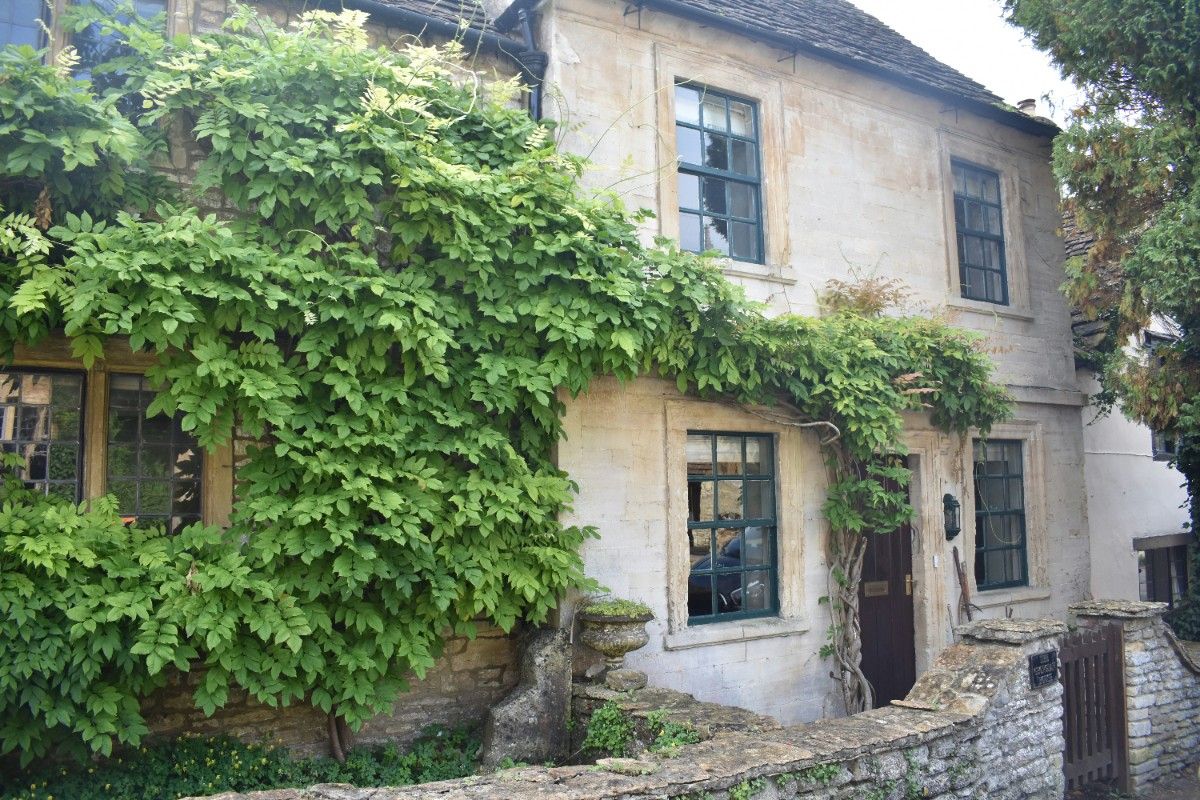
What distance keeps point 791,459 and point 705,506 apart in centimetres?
99

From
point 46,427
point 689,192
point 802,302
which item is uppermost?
point 689,192

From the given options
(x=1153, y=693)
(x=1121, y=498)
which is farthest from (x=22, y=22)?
(x=1121, y=498)

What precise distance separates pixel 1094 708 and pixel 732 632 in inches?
117

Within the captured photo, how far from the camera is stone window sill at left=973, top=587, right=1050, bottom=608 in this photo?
33.2 ft

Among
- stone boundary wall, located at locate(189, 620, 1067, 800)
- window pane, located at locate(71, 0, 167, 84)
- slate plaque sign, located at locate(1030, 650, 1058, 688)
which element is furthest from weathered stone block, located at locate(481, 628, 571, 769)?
window pane, located at locate(71, 0, 167, 84)

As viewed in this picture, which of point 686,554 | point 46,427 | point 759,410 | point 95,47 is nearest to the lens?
point 46,427

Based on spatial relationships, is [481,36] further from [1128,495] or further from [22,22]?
[1128,495]

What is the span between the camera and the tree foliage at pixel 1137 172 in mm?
8125

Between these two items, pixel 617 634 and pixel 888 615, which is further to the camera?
pixel 888 615

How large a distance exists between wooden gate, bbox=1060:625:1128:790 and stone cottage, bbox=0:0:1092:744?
199cm

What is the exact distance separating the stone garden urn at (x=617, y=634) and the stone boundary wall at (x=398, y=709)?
0.70m

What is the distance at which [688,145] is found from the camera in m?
8.74

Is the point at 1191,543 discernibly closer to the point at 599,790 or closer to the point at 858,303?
the point at 858,303

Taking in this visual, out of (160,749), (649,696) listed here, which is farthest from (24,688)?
(649,696)
